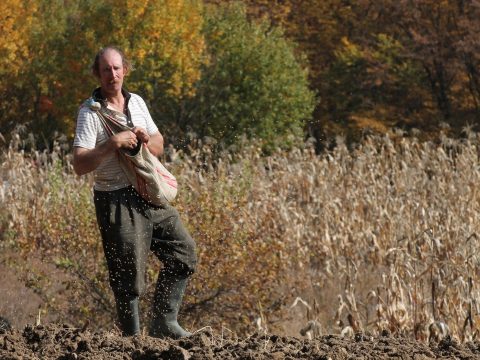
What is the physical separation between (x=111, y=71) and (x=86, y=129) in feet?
1.05

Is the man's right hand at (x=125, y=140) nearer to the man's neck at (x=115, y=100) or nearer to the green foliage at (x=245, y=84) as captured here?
the man's neck at (x=115, y=100)

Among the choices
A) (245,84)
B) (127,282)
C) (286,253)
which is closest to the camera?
(127,282)

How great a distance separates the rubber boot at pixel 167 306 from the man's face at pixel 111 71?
1.02 m

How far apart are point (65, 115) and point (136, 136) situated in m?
19.2

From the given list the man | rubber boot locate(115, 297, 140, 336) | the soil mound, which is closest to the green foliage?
the man

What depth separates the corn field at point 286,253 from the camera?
6824 millimetres

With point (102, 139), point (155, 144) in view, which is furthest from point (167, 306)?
point (102, 139)

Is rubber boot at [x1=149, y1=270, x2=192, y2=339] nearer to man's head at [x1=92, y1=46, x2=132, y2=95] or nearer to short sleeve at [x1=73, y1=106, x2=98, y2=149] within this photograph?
short sleeve at [x1=73, y1=106, x2=98, y2=149]

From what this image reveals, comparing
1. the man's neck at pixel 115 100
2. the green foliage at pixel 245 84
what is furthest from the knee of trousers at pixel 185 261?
the green foliage at pixel 245 84

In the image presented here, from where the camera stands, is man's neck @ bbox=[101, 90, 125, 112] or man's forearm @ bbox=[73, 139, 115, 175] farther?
man's neck @ bbox=[101, 90, 125, 112]

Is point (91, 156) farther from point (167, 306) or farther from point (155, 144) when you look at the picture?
point (167, 306)

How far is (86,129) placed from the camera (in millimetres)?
5715

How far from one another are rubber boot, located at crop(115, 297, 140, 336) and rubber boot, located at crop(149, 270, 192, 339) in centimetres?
22

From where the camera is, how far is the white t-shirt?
5711 mm
